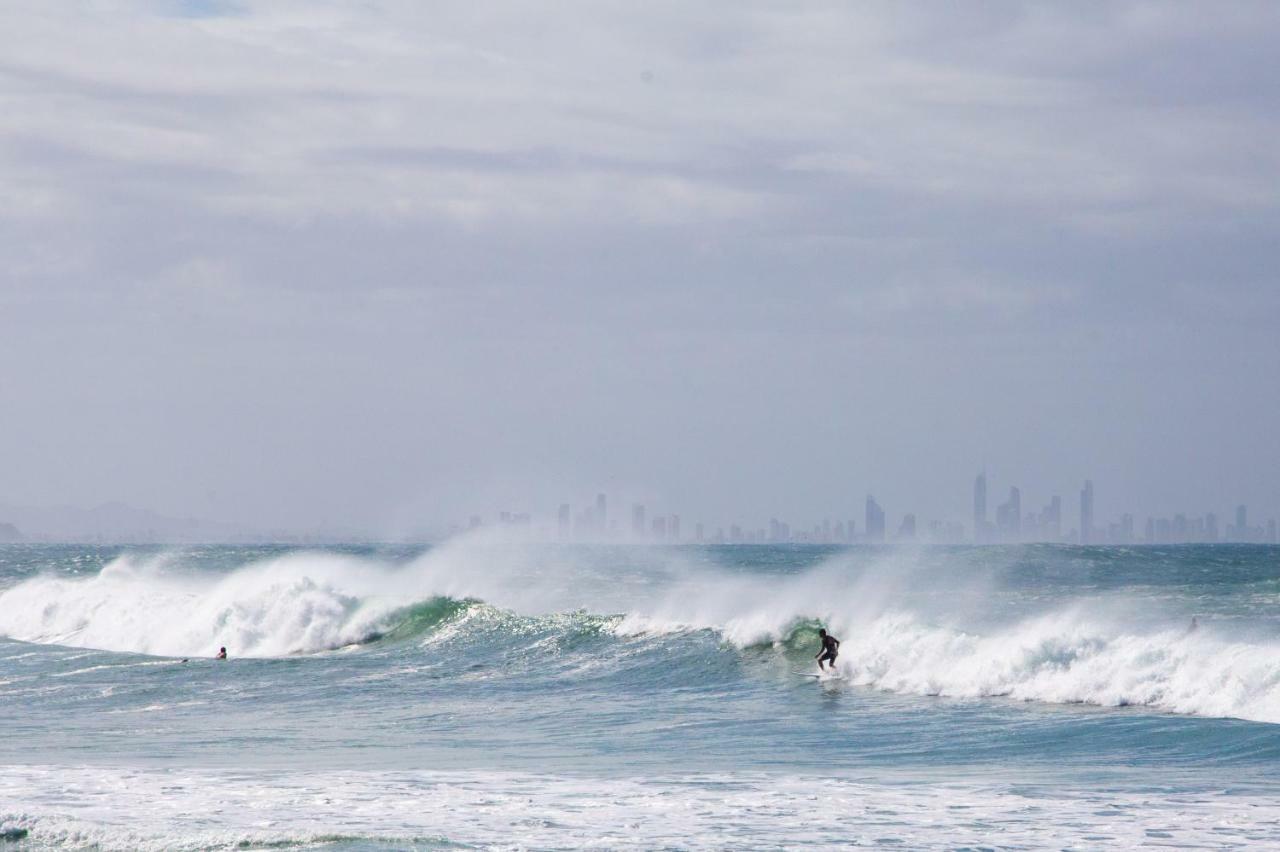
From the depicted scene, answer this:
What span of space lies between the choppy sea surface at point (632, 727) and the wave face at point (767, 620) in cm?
11

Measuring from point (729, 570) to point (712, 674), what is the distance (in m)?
56.6

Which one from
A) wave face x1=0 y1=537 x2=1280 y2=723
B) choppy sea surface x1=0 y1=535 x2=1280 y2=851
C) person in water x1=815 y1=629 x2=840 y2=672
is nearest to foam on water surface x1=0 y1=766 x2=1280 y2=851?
choppy sea surface x1=0 y1=535 x2=1280 y2=851

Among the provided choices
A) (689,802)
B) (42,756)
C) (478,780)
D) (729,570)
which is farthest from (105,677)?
(729,570)

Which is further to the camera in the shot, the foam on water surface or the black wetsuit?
the black wetsuit

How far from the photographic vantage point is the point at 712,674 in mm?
31938

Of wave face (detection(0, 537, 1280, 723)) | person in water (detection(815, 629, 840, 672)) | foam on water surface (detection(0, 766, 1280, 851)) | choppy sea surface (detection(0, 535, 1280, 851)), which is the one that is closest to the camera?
foam on water surface (detection(0, 766, 1280, 851))

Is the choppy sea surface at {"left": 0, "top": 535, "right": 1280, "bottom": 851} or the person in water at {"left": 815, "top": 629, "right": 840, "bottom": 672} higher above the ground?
the person in water at {"left": 815, "top": 629, "right": 840, "bottom": 672}

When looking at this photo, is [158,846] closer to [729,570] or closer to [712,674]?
[712,674]

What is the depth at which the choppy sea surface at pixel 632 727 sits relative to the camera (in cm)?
1614

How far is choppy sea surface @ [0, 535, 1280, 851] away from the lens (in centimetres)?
1614

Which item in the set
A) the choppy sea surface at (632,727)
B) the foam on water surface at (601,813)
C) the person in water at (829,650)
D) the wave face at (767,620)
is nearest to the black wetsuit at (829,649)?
the person in water at (829,650)

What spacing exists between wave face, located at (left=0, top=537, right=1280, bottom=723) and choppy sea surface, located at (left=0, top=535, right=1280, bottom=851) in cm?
11

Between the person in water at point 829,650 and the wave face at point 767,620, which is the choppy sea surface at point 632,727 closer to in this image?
the wave face at point 767,620

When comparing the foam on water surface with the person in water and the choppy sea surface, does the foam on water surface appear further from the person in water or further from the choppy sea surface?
the person in water
